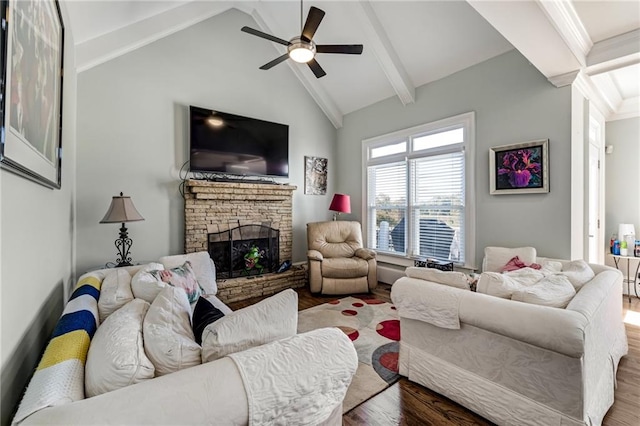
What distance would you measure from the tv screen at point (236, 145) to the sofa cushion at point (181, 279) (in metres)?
1.92

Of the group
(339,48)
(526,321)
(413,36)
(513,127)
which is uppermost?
(413,36)

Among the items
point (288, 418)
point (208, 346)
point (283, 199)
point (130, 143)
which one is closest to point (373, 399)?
point (288, 418)

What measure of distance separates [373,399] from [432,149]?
3.30 m

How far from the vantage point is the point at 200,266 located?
2.78 metres

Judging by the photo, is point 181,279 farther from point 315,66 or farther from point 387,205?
point 387,205

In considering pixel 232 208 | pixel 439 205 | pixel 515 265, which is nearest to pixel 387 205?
pixel 439 205

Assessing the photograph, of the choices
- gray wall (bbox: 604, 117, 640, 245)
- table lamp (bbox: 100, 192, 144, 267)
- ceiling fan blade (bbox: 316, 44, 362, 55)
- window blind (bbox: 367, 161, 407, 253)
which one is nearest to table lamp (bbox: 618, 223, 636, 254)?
gray wall (bbox: 604, 117, 640, 245)

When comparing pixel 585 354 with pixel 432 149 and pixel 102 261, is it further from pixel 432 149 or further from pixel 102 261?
pixel 102 261

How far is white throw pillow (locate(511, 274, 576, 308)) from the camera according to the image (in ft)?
5.11

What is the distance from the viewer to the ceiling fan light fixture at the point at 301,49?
2668 mm

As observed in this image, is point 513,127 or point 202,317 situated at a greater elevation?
point 513,127

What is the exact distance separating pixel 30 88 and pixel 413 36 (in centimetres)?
394

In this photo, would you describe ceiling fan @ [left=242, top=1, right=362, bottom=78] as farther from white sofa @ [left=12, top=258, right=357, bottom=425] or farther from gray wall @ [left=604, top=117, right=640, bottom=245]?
gray wall @ [left=604, top=117, right=640, bottom=245]

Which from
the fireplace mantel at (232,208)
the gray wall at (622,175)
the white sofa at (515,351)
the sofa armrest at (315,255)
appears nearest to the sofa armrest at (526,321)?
the white sofa at (515,351)
